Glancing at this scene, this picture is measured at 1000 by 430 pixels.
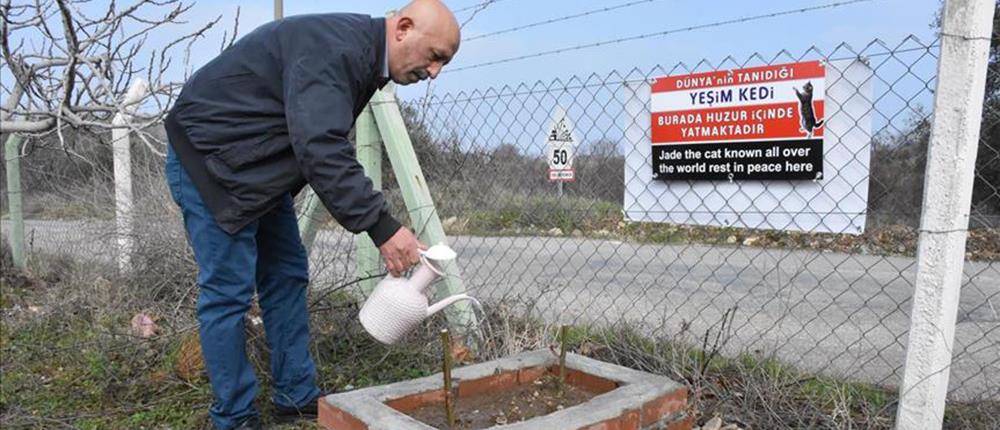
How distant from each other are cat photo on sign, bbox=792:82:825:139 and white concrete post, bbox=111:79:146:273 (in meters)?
3.91

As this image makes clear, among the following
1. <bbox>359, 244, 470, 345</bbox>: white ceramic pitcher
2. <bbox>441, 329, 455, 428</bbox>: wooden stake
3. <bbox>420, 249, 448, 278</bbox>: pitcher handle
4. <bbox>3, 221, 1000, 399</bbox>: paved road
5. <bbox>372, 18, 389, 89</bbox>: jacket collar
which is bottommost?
<bbox>3, 221, 1000, 399</bbox>: paved road

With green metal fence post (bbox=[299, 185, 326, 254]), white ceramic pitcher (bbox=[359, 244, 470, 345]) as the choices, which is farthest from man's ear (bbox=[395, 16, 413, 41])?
green metal fence post (bbox=[299, 185, 326, 254])

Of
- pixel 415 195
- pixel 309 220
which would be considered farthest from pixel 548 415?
pixel 309 220

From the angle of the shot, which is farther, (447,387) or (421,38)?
(421,38)

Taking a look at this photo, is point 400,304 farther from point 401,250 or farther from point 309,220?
point 309,220

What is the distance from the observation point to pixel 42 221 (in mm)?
7078

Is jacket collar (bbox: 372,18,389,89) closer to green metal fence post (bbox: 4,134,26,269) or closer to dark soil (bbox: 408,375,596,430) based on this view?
dark soil (bbox: 408,375,596,430)

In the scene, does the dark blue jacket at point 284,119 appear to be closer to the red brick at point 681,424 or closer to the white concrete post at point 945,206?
the red brick at point 681,424

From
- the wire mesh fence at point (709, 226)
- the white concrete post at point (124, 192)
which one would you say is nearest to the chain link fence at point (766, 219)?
the wire mesh fence at point (709, 226)

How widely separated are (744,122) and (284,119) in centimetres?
163

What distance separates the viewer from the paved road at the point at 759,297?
3660 mm

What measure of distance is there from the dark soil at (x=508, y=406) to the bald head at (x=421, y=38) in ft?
3.50

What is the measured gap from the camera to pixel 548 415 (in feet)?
6.31

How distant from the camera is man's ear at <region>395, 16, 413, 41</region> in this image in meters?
2.37
